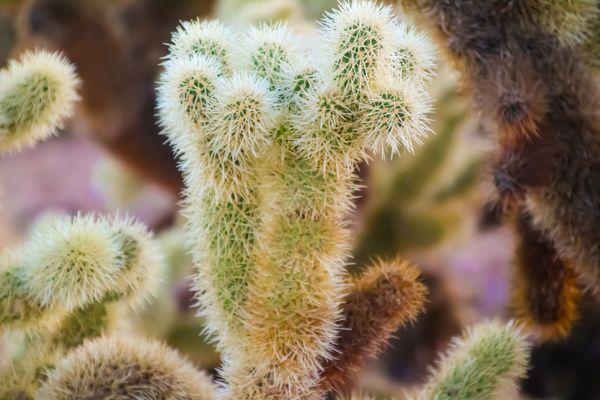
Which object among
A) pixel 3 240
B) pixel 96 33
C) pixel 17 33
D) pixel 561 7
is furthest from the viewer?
pixel 3 240

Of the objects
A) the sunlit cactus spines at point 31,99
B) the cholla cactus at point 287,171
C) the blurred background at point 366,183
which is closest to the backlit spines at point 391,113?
the cholla cactus at point 287,171

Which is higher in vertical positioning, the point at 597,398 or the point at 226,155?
the point at 597,398

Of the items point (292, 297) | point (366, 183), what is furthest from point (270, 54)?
point (366, 183)

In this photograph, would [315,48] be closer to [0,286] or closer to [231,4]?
[0,286]

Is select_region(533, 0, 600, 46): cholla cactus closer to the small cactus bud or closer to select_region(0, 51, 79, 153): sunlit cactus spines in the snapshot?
the small cactus bud

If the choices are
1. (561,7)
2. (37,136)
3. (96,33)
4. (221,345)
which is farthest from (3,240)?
(561,7)

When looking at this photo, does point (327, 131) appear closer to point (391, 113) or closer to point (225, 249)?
point (391, 113)

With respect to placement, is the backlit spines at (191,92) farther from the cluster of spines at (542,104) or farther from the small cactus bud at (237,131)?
the cluster of spines at (542,104)
